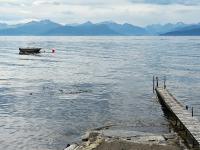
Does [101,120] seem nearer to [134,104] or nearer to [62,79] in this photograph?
[134,104]

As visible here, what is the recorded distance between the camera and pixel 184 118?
139ft

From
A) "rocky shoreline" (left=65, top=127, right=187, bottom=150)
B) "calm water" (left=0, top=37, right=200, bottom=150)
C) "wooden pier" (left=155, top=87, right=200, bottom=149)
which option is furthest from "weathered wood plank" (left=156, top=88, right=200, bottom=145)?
"calm water" (left=0, top=37, right=200, bottom=150)

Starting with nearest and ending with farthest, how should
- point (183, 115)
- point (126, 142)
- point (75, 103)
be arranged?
1. point (126, 142)
2. point (183, 115)
3. point (75, 103)

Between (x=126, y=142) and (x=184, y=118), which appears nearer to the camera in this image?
(x=126, y=142)

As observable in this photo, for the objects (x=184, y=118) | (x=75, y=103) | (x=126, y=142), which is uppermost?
(x=184, y=118)

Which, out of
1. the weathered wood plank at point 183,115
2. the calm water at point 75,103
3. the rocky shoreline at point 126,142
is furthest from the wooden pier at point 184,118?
the calm water at point 75,103

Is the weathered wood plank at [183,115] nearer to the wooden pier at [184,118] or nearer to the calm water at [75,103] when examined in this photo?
the wooden pier at [184,118]

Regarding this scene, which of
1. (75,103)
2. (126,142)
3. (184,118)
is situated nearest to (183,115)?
(184,118)

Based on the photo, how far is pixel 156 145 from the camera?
32625mm

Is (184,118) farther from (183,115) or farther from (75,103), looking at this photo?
(75,103)

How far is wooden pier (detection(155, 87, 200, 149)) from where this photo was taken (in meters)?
35.5

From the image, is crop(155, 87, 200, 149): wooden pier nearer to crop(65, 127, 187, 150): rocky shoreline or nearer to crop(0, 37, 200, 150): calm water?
crop(65, 127, 187, 150): rocky shoreline

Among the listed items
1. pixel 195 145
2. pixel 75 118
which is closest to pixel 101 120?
pixel 75 118

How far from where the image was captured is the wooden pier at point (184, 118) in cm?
3546
